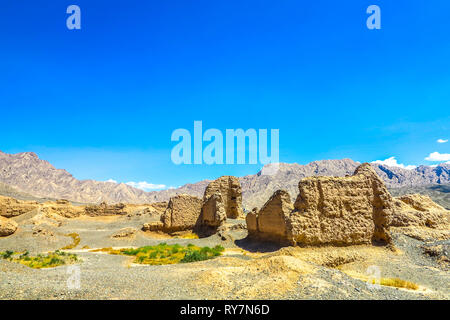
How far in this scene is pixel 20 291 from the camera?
20.8 ft

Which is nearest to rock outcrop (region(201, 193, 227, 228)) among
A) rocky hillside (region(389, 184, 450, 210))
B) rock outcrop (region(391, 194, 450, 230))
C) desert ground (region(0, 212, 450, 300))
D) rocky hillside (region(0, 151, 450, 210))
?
desert ground (region(0, 212, 450, 300))

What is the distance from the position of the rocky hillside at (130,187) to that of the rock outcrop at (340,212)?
94.6 metres

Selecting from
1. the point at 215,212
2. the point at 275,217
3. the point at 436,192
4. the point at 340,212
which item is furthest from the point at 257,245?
the point at 436,192

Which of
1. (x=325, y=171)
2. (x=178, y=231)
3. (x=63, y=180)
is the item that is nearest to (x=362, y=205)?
(x=178, y=231)

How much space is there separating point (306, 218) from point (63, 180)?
148245mm

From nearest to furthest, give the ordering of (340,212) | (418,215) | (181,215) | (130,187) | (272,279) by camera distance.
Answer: (272,279), (340,212), (418,215), (181,215), (130,187)

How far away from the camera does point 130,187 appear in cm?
16262

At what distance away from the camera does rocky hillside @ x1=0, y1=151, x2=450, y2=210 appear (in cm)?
12345

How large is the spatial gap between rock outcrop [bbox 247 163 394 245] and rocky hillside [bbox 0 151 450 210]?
311 feet

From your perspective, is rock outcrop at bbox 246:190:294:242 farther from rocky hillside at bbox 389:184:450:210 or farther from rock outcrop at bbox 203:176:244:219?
rocky hillside at bbox 389:184:450:210

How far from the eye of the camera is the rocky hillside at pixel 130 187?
4860 inches

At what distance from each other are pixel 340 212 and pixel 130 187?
161 m

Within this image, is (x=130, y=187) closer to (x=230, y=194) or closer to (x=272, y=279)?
(x=230, y=194)
